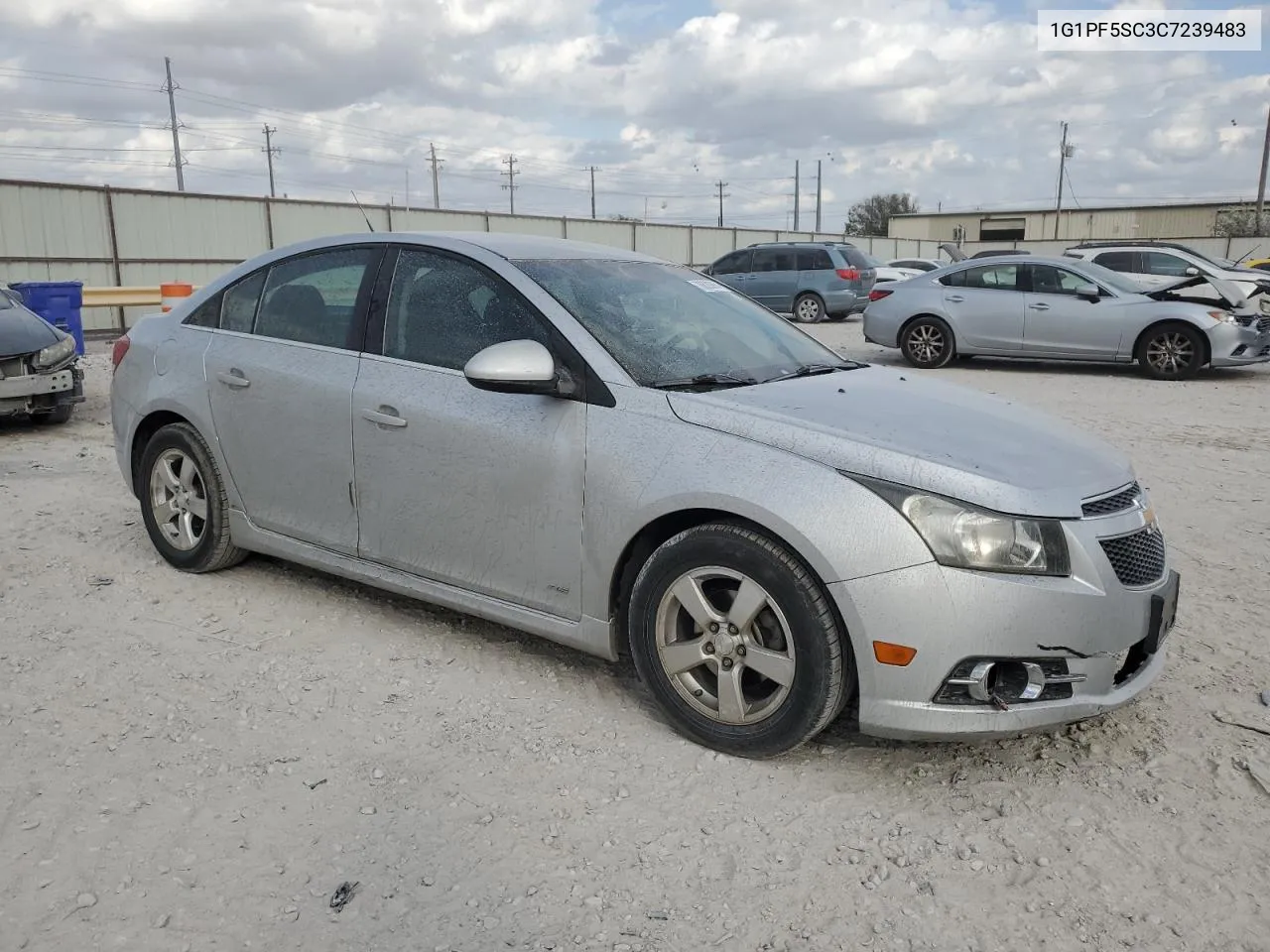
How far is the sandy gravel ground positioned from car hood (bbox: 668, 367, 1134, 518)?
0.91 metres

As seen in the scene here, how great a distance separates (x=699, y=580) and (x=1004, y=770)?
1126 mm

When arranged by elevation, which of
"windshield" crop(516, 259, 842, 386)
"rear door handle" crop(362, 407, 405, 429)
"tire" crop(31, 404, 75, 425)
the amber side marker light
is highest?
"windshield" crop(516, 259, 842, 386)

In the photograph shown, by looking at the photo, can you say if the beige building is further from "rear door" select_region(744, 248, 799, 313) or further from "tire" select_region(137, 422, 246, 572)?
"tire" select_region(137, 422, 246, 572)

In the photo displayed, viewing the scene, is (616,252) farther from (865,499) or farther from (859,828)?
(859,828)

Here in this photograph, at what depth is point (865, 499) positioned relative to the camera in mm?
2982

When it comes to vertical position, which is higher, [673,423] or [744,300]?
[744,300]

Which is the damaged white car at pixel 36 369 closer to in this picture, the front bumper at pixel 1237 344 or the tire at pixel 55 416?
the tire at pixel 55 416

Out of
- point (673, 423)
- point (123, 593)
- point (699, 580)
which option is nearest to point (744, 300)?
point (673, 423)

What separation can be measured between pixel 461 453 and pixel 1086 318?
10952 mm

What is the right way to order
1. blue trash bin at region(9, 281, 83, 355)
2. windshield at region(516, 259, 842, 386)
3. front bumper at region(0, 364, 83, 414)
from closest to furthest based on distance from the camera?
windshield at region(516, 259, 842, 386) < front bumper at region(0, 364, 83, 414) < blue trash bin at region(9, 281, 83, 355)

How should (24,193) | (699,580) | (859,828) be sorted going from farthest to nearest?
1. (24,193)
2. (699,580)
3. (859,828)

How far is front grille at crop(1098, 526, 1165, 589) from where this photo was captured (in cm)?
306

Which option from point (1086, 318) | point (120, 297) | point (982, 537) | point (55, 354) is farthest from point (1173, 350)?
point (120, 297)

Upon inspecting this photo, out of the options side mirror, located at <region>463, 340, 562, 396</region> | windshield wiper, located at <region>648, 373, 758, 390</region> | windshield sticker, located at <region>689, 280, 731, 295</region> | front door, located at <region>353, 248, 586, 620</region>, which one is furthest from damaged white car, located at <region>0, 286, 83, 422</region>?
windshield wiper, located at <region>648, 373, 758, 390</region>
